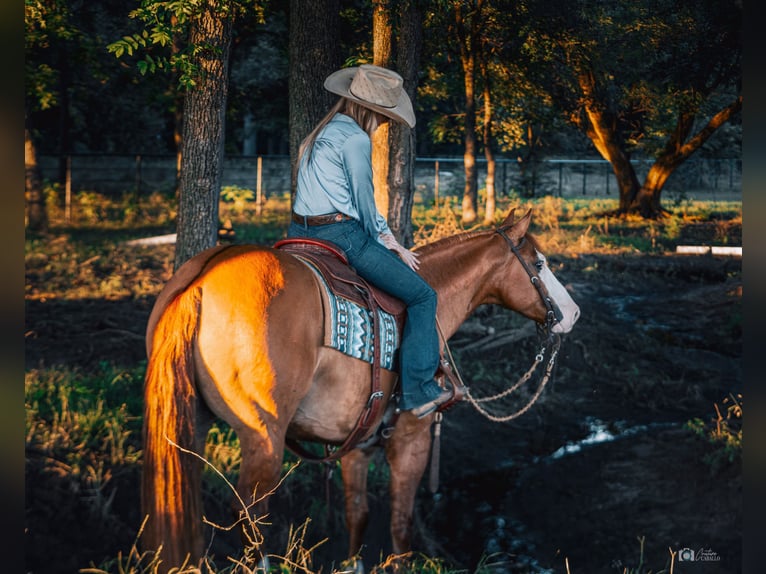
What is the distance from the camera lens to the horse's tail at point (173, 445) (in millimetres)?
4125

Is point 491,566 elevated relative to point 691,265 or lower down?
lower down

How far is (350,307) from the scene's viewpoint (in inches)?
188

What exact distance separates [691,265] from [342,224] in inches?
335

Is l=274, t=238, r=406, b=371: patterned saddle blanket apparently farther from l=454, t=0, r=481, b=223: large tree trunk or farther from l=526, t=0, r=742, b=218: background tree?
l=454, t=0, r=481, b=223: large tree trunk

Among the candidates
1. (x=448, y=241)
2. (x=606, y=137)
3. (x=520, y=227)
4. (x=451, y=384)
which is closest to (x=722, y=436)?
(x=520, y=227)

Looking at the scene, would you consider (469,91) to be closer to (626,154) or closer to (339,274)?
(626,154)

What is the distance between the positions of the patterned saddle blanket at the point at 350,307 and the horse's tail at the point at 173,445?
718 millimetres

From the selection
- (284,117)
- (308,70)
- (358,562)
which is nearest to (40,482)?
(358,562)

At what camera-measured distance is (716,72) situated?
32.4ft

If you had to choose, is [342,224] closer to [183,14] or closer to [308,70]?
[183,14]

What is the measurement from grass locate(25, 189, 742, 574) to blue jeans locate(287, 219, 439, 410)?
105 cm

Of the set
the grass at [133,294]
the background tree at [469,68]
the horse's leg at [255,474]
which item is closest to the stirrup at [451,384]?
the grass at [133,294]

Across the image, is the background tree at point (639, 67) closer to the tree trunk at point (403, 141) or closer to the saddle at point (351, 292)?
the tree trunk at point (403, 141)
